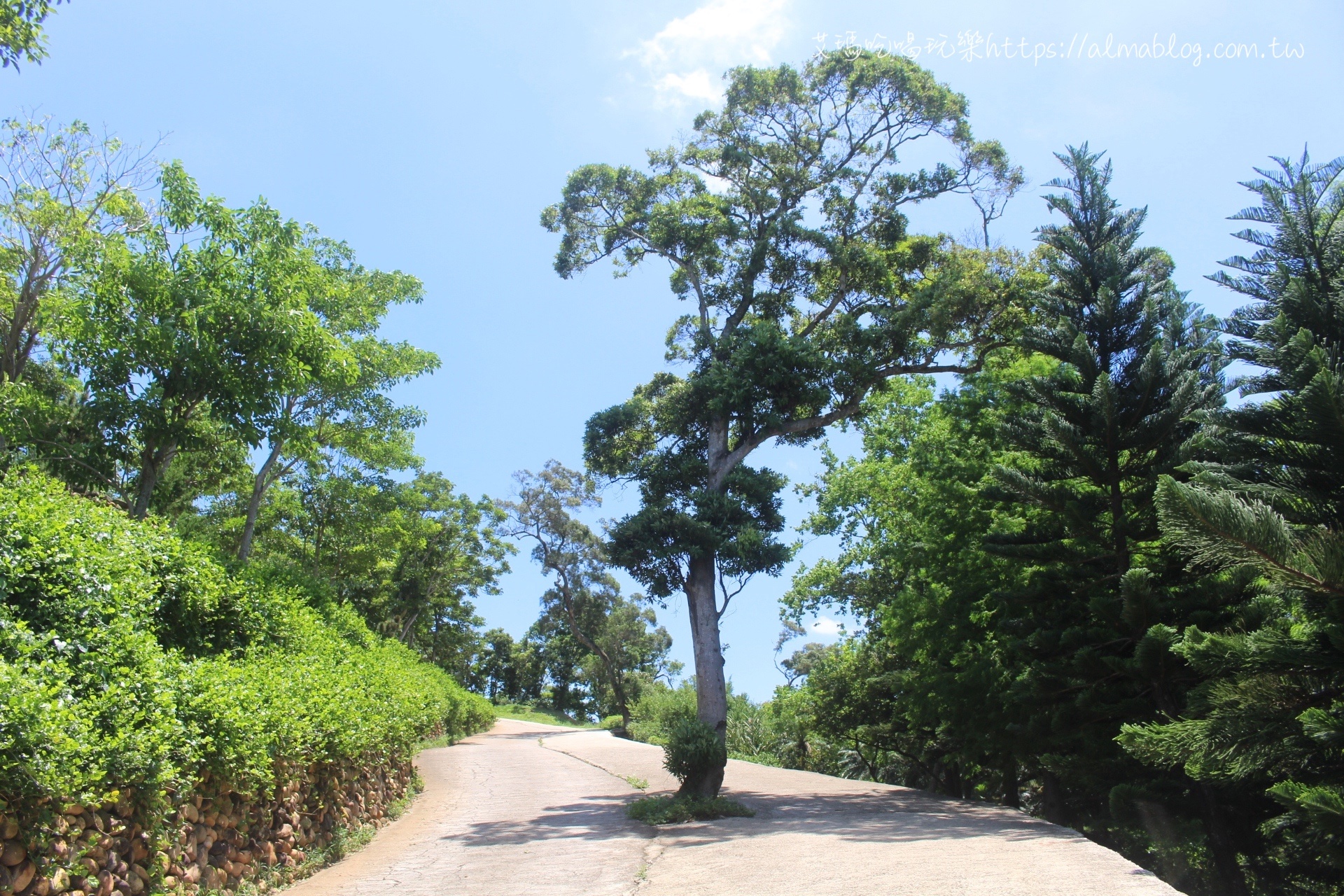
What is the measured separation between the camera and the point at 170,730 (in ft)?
14.8

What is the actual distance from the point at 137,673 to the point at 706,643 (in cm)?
917

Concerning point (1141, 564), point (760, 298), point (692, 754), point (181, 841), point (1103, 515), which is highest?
point (760, 298)

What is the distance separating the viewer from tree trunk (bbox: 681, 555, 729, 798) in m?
12.6

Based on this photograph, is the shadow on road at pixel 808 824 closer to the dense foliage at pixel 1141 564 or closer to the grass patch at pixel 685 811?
the grass patch at pixel 685 811

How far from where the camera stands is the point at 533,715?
53500mm

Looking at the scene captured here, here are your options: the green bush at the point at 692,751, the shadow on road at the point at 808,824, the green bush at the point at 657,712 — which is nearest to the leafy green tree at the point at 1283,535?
the shadow on road at the point at 808,824

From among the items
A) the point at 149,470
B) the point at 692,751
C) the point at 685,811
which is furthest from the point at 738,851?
the point at 149,470

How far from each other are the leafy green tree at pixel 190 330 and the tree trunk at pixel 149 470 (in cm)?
2

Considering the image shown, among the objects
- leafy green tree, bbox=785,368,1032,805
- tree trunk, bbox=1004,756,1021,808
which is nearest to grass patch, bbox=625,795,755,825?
leafy green tree, bbox=785,368,1032,805

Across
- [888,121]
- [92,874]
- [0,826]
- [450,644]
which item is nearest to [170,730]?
[92,874]

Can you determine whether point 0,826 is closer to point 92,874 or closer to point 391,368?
point 92,874

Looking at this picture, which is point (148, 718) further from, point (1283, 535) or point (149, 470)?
point (1283, 535)

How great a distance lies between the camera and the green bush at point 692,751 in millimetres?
10484

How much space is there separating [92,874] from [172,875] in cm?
78
